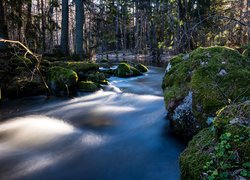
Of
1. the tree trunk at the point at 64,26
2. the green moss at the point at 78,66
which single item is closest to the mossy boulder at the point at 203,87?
the green moss at the point at 78,66

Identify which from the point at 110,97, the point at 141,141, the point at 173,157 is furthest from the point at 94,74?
the point at 173,157

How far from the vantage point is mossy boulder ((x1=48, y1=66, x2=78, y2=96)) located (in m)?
9.67

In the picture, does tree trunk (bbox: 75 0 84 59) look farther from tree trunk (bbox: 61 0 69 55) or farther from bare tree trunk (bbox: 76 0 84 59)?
tree trunk (bbox: 61 0 69 55)

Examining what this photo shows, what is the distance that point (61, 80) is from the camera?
966cm

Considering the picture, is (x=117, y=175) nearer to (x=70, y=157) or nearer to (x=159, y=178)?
(x=159, y=178)

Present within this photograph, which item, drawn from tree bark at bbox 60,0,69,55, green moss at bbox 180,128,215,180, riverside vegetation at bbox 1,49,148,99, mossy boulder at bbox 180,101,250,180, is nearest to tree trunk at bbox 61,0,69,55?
tree bark at bbox 60,0,69,55

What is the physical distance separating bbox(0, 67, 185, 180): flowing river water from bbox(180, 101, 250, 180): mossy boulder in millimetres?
1442

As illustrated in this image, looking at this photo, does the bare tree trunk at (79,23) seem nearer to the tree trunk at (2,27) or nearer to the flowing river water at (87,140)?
the tree trunk at (2,27)

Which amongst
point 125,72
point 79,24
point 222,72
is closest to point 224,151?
point 222,72

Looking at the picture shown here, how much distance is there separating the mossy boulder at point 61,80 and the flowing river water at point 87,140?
2.83ft

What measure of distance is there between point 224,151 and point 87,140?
3540 mm

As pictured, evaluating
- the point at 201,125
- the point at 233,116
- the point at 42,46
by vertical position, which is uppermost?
the point at 42,46

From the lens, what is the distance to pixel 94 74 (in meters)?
11.8

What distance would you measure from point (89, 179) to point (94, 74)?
805 cm
